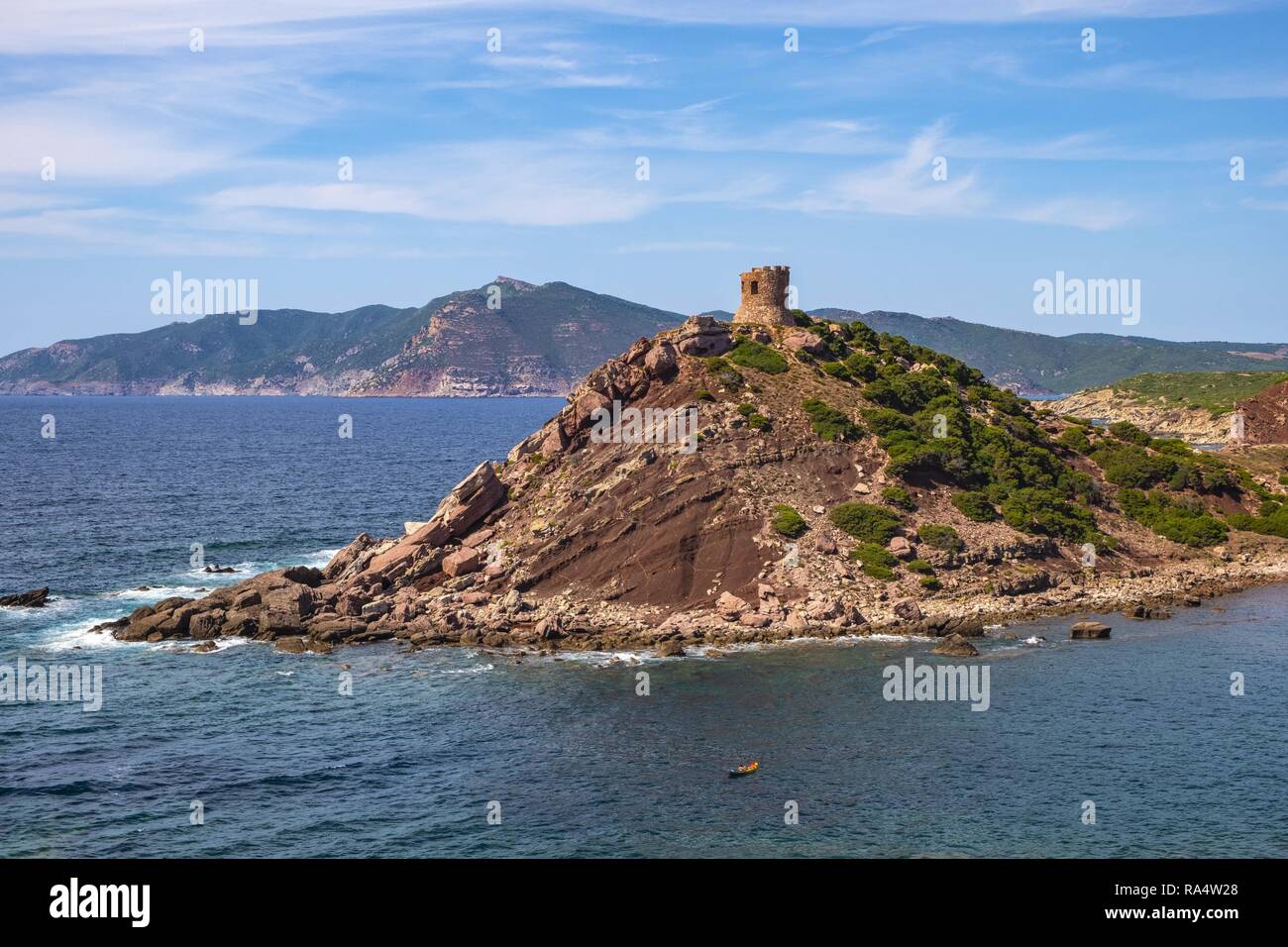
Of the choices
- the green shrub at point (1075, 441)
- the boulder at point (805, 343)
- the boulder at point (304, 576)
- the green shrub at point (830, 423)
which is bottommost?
the boulder at point (304, 576)

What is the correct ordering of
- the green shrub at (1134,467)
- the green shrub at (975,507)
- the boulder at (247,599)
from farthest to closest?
the green shrub at (1134,467) < the green shrub at (975,507) < the boulder at (247,599)

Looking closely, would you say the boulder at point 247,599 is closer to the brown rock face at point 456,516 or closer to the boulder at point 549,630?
the brown rock face at point 456,516

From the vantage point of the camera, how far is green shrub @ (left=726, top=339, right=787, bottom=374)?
335 ft

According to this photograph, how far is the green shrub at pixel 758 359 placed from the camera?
102 m

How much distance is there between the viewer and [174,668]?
69.6 metres

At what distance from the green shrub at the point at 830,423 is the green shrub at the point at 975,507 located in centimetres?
985

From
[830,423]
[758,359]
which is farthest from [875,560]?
[758,359]

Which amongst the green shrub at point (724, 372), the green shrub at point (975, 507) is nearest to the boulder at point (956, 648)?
the green shrub at point (975, 507)

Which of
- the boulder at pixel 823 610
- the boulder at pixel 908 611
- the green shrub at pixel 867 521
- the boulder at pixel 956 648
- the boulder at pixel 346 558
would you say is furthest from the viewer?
the boulder at pixel 346 558

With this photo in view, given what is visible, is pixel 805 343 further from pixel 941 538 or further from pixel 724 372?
pixel 941 538

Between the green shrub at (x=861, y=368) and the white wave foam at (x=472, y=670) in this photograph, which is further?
the green shrub at (x=861, y=368)

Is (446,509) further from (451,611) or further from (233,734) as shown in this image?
(233,734)

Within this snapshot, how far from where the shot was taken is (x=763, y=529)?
85.4 metres
